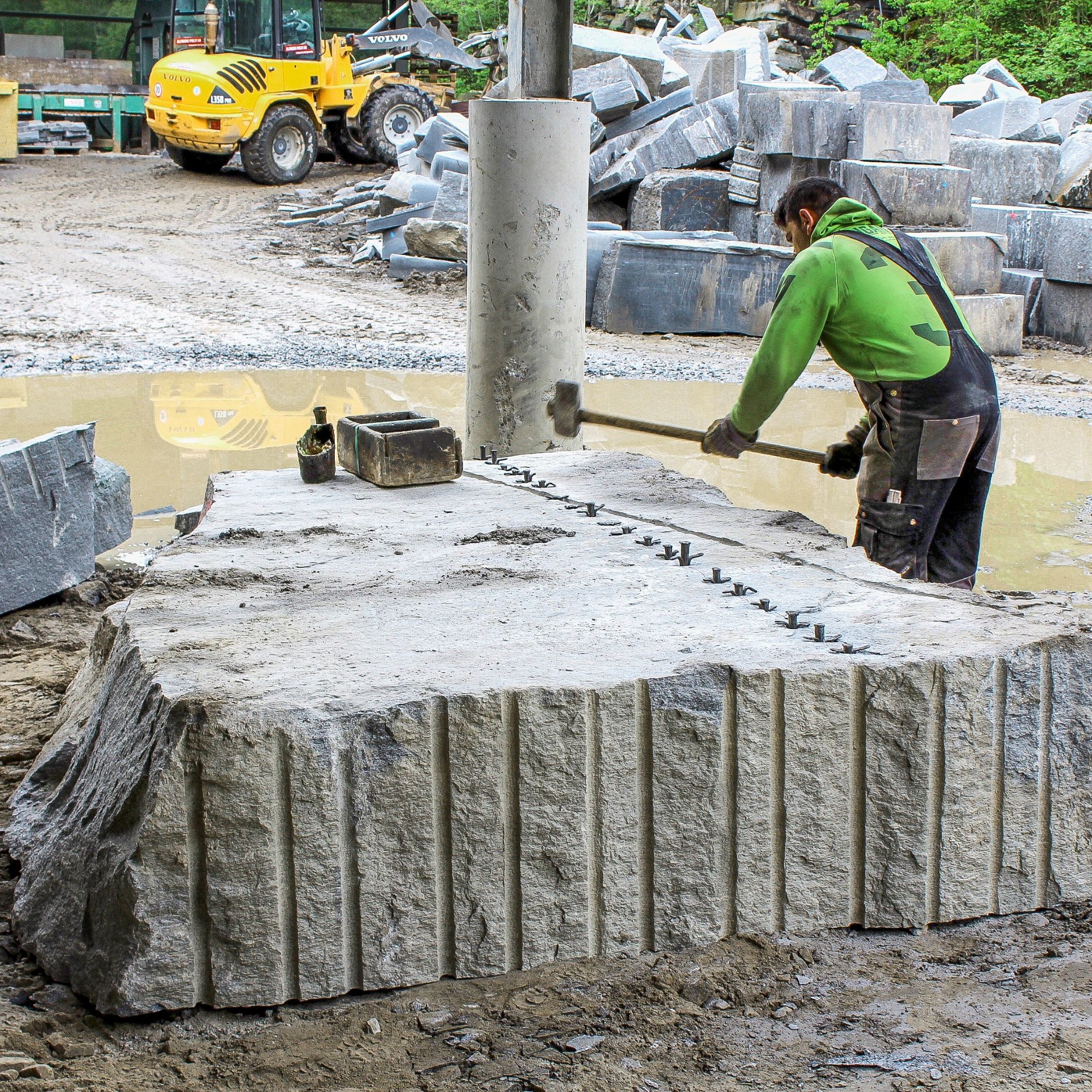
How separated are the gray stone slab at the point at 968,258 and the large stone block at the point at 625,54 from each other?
5.52 m

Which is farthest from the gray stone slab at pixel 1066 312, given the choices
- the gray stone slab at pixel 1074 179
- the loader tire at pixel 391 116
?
the loader tire at pixel 391 116

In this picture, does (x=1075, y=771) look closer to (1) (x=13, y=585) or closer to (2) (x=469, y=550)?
(2) (x=469, y=550)

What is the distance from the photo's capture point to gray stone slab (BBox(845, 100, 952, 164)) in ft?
31.6

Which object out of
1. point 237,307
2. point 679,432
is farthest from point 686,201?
point 679,432

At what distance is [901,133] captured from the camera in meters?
9.69


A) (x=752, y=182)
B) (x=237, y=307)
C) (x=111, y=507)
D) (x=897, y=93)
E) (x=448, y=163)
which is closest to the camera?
(x=111, y=507)

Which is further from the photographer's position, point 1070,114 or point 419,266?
point 1070,114

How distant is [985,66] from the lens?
1653 centimetres

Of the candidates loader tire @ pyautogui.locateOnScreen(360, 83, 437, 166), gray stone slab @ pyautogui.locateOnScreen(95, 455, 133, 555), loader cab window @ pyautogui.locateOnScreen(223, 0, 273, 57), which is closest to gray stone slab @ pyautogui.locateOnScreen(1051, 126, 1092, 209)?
loader tire @ pyautogui.locateOnScreen(360, 83, 437, 166)

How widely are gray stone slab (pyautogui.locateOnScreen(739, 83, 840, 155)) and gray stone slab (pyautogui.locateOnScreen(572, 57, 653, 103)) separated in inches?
92.9

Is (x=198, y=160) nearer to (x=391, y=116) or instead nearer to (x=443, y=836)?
(x=391, y=116)

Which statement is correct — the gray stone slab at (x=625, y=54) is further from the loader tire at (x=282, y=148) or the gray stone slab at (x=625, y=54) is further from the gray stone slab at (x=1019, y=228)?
the gray stone slab at (x=1019, y=228)

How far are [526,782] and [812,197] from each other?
2.22 metres

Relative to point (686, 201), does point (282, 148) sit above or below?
above
